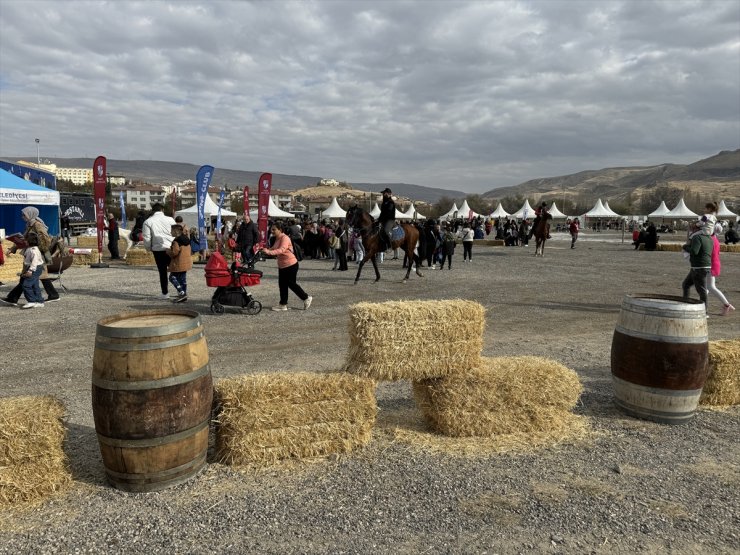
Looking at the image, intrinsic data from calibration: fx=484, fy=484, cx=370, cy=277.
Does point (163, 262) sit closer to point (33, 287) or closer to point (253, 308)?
point (33, 287)

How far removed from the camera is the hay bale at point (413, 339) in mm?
3734

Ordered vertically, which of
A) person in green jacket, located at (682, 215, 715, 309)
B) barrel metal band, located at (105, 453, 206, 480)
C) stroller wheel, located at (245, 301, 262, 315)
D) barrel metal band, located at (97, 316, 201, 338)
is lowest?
barrel metal band, located at (105, 453, 206, 480)

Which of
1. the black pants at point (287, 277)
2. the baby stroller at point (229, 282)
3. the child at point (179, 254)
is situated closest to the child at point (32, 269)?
the child at point (179, 254)

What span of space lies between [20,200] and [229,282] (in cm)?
1276

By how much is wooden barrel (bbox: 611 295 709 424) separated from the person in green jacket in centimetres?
A: 468

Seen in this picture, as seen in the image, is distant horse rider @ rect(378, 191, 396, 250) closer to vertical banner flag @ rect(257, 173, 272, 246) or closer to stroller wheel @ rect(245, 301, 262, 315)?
stroller wheel @ rect(245, 301, 262, 315)

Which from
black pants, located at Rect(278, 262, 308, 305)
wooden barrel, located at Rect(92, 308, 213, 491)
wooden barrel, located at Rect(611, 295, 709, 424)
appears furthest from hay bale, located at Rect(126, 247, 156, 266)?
wooden barrel, located at Rect(611, 295, 709, 424)

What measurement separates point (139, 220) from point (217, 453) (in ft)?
62.9

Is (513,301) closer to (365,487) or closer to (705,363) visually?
(705,363)

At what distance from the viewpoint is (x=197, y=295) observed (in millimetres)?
11359

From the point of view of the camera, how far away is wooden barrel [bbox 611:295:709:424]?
4070 millimetres

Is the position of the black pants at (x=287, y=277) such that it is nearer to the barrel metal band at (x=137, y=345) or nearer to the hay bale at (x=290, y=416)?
the hay bale at (x=290, y=416)

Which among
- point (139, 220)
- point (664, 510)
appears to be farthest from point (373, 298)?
point (139, 220)

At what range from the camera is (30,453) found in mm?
3002
